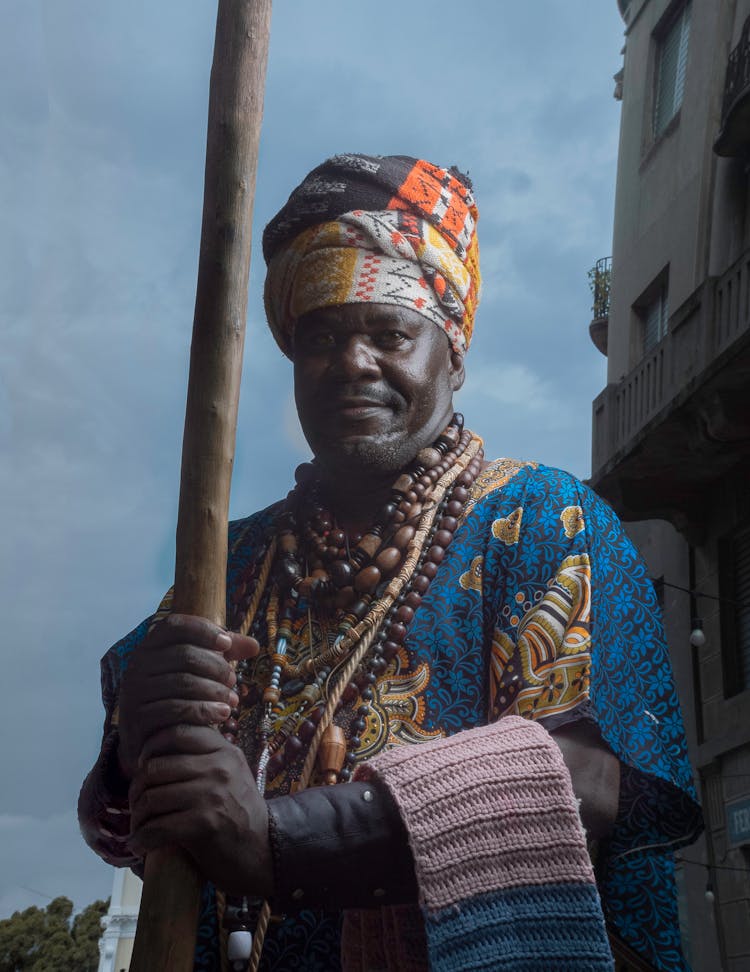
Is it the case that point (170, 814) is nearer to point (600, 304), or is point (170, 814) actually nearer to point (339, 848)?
point (339, 848)

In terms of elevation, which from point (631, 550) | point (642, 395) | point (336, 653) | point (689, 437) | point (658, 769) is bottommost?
point (658, 769)

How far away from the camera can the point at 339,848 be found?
204 centimetres

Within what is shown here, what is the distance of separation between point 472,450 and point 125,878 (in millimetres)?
2239

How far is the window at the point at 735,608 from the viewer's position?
12.4m

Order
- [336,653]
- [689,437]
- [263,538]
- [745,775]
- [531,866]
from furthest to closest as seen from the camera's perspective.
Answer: [689,437] → [745,775] → [263,538] → [336,653] → [531,866]

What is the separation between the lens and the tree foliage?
11117mm

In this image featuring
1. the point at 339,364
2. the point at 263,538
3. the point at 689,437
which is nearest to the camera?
the point at 339,364

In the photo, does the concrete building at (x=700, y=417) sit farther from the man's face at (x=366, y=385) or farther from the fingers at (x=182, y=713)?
the fingers at (x=182, y=713)

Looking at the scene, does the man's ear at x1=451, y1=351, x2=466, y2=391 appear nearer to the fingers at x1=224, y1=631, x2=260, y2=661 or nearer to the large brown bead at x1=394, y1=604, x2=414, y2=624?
the large brown bead at x1=394, y1=604, x2=414, y2=624

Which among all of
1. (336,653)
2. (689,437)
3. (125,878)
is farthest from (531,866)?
(689,437)

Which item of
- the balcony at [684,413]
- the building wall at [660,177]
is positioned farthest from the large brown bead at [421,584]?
the building wall at [660,177]

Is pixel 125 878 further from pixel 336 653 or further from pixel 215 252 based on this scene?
pixel 215 252

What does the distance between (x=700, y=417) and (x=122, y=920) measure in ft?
31.2

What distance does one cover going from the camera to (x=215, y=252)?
7.10ft
